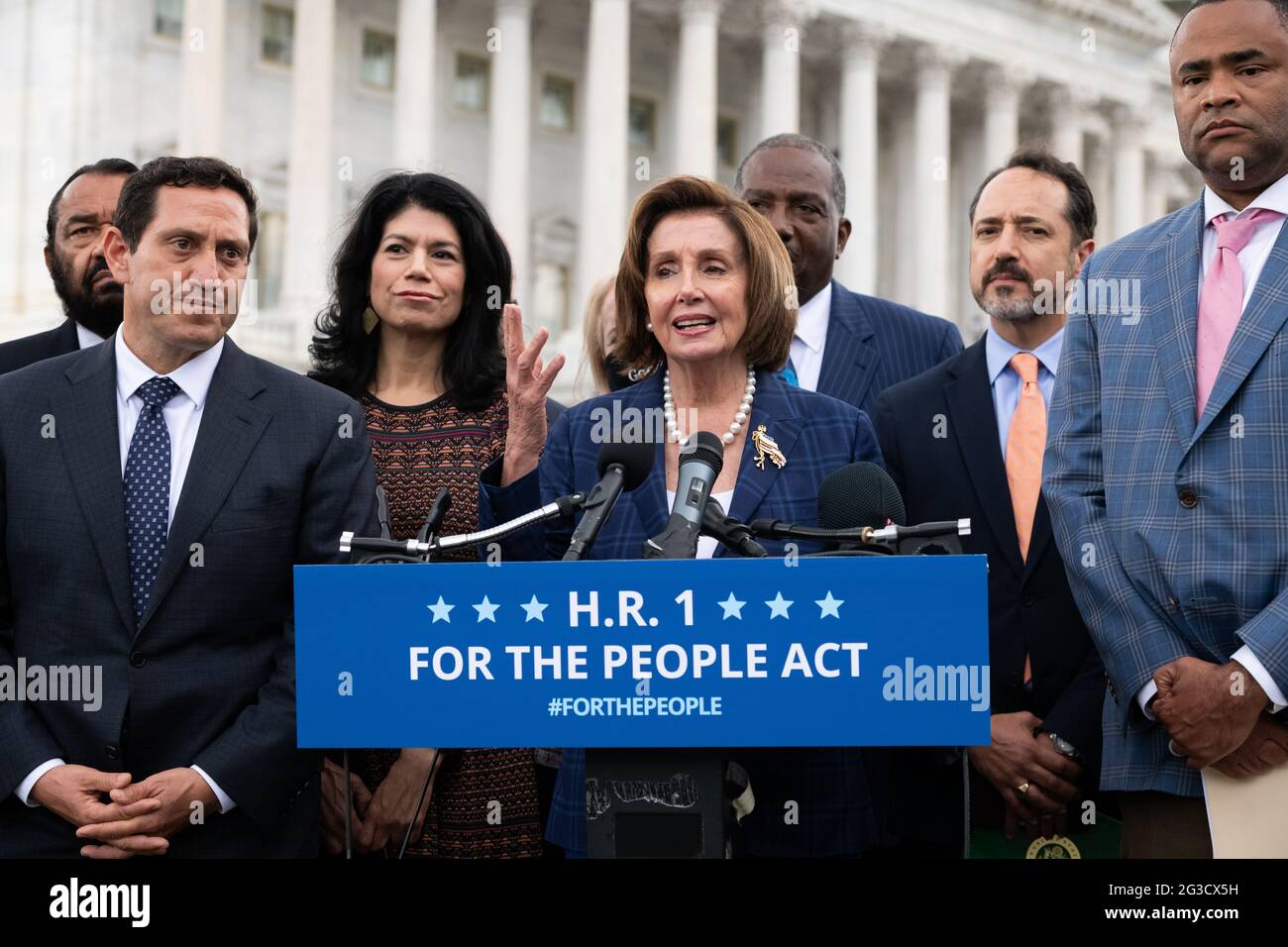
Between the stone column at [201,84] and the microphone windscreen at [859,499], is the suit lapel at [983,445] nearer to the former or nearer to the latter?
the microphone windscreen at [859,499]

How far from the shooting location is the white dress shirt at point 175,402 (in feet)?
17.3

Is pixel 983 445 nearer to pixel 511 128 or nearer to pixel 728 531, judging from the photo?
pixel 728 531

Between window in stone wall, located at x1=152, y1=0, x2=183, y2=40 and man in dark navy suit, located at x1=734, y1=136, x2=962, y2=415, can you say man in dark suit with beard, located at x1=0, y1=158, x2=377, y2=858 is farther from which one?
window in stone wall, located at x1=152, y1=0, x2=183, y2=40

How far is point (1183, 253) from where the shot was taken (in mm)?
5258

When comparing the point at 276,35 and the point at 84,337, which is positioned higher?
the point at 276,35

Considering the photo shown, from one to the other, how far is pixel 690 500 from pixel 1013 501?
102 inches

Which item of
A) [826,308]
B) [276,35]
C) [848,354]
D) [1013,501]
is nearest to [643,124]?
[276,35]

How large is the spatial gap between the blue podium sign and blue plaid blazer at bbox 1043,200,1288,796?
1.41m

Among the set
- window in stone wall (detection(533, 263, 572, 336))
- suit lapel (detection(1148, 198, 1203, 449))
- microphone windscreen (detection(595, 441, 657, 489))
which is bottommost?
microphone windscreen (detection(595, 441, 657, 489))

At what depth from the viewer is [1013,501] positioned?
626 centimetres

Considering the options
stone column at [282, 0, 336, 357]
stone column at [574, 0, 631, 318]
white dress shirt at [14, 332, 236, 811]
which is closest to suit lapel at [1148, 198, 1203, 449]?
white dress shirt at [14, 332, 236, 811]

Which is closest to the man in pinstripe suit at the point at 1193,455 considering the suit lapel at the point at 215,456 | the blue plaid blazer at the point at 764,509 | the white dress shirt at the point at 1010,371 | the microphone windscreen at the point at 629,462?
the blue plaid blazer at the point at 764,509

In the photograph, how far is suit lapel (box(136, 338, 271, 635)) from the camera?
198 inches

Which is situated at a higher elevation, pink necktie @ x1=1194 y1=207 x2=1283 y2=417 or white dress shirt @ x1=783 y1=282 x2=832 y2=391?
white dress shirt @ x1=783 y1=282 x2=832 y2=391
